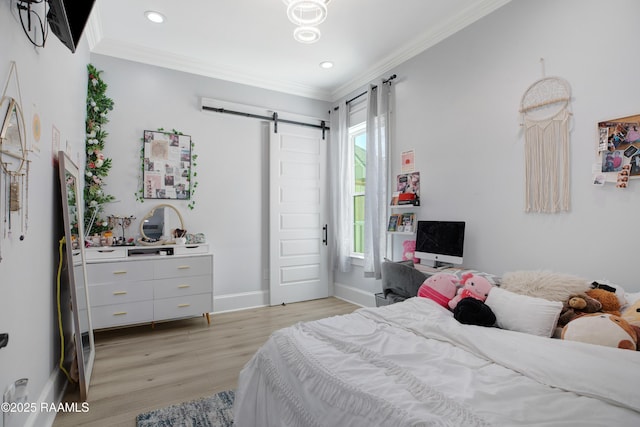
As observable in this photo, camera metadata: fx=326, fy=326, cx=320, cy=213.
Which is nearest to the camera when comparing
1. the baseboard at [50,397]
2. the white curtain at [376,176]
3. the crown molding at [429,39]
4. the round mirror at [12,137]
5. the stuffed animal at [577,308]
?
the round mirror at [12,137]

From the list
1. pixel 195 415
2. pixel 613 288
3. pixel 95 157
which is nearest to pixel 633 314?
pixel 613 288

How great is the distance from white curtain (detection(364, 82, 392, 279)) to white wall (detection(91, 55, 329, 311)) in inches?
48.6

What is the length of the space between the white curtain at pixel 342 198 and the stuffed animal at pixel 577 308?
9.38 ft

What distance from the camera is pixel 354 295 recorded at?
4.42 meters

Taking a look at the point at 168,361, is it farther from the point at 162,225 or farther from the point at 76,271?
the point at 162,225

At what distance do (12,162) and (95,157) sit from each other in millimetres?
2207

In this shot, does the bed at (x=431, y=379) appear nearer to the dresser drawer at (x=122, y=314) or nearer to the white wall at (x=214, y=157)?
the dresser drawer at (x=122, y=314)

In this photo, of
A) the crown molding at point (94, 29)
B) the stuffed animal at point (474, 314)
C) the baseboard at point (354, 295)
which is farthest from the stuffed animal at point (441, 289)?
the crown molding at point (94, 29)

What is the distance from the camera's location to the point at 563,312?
182cm

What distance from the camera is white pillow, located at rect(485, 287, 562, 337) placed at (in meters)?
1.71

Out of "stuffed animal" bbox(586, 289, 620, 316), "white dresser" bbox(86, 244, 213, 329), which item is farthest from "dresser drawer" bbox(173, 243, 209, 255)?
"stuffed animal" bbox(586, 289, 620, 316)

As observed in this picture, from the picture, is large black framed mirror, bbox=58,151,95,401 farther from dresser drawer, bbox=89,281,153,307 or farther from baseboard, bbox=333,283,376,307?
baseboard, bbox=333,283,376,307

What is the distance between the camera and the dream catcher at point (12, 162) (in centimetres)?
129

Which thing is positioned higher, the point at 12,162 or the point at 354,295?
the point at 12,162
